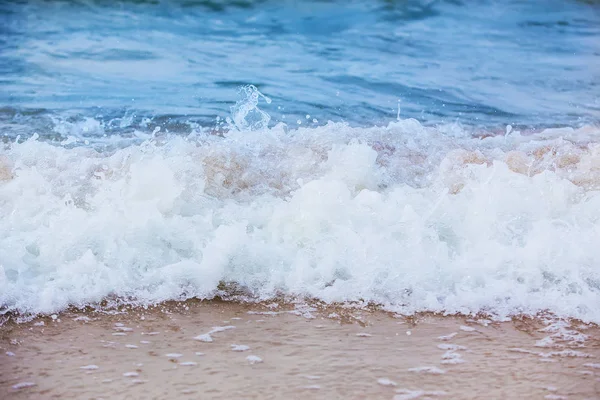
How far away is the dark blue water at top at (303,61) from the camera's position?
5547 mm

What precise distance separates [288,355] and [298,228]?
0.85 meters

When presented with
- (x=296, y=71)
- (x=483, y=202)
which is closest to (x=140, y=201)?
(x=483, y=202)

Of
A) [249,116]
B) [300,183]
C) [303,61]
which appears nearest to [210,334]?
[300,183]

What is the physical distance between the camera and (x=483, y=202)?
3.05 metres

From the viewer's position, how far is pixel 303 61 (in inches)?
278


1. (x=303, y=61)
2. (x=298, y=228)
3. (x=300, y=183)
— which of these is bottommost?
(x=298, y=228)

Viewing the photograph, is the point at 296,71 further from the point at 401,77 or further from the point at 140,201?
the point at 140,201

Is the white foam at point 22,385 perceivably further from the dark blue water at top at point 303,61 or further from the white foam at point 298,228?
the dark blue water at top at point 303,61

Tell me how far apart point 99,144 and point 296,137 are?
52.6 inches

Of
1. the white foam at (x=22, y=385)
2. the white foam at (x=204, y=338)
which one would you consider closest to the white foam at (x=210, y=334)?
the white foam at (x=204, y=338)

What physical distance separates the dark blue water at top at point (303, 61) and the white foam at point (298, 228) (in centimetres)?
159

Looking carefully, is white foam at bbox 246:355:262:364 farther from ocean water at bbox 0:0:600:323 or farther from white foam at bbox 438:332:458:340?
white foam at bbox 438:332:458:340

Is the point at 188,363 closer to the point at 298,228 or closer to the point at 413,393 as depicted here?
the point at 413,393

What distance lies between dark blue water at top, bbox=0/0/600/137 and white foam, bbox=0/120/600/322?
5.23ft
